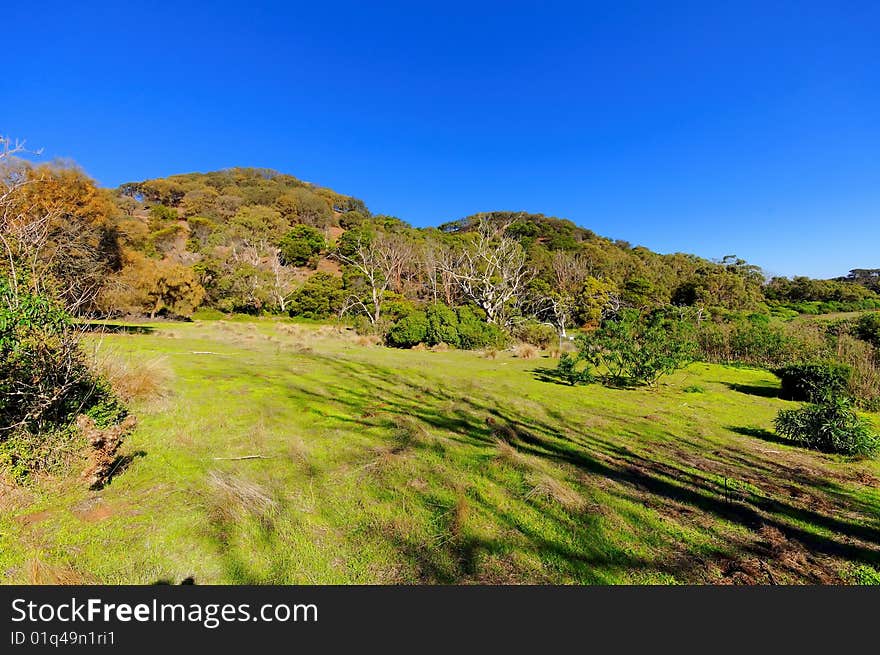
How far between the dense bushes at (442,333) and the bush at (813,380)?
36.1ft

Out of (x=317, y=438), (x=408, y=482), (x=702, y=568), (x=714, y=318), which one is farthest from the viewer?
(x=714, y=318)

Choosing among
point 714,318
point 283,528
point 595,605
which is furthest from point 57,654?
point 714,318

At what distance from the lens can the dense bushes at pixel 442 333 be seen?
18.8m

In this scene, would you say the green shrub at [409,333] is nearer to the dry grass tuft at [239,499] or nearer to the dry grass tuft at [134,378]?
the dry grass tuft at [134,378]

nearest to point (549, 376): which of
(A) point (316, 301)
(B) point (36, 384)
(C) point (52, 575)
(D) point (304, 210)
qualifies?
A: (B) point (36, 384)

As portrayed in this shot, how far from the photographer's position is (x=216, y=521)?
295cm

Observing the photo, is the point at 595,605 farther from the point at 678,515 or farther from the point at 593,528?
the point at 678,515

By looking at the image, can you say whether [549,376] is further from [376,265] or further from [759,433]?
[376,265]

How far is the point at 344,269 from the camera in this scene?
1544 inches

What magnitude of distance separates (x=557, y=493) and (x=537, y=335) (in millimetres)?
17690

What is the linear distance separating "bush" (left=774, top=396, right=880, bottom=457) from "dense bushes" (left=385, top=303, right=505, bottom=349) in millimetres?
13202

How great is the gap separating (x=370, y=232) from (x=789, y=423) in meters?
48.2

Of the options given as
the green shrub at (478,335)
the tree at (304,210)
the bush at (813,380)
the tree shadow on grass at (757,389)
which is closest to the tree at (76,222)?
the green shrub at (478,335)

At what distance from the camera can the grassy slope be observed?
256 cm
